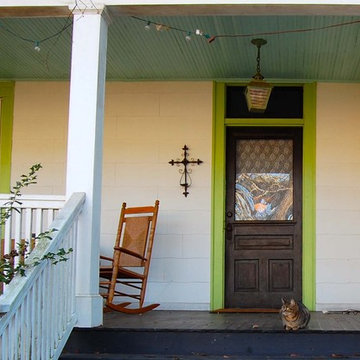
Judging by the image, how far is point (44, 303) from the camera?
3.37 m

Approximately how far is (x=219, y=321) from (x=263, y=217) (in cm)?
139

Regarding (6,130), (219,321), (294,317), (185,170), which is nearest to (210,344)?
(294,317)

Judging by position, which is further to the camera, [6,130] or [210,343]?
[6,130]

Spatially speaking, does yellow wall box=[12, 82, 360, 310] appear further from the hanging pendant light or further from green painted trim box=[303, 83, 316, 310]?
the hanging pendant light

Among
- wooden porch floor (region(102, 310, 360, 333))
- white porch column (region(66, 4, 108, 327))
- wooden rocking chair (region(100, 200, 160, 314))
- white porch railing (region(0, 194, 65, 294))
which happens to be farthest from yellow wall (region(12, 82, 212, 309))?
white porch railing (region(0, 194, 65, 294))

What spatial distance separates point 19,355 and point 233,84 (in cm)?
373

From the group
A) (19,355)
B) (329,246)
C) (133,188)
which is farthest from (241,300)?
(19,355)

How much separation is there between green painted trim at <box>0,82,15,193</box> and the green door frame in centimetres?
204

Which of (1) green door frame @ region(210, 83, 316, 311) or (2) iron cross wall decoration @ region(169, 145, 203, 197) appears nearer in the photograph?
(1) green door frame @ region(210, 83, 316, 311)

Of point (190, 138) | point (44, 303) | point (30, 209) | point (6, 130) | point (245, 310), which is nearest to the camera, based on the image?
point (44, 303)

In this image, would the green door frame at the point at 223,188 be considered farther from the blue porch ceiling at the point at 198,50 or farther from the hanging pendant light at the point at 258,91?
the hanging pendant light at the point at 258,91

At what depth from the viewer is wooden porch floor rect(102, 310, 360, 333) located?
4.30 metres

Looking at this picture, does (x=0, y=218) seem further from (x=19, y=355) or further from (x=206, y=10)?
(x=206, y=10)

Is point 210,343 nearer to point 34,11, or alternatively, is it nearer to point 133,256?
point 133,256
